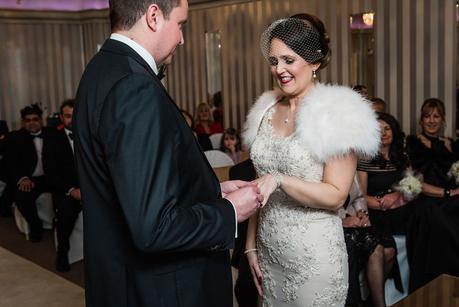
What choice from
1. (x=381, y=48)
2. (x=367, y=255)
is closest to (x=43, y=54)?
(x=381, y=48)

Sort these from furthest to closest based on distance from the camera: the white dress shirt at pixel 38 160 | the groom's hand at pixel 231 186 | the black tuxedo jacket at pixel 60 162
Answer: the white dress shirt at pixel 38 160, the black tuxedo jacket at pixel 60 162, the groom's hand at pixel 231 186

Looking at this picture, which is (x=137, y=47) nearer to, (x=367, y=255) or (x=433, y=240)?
(x=367, y=255)

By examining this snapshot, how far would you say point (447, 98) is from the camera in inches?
231

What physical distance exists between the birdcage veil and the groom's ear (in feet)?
2.54

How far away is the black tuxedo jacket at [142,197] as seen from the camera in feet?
4.01

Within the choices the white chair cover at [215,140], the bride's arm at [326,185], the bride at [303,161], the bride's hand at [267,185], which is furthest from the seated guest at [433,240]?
the white chair cover at [215,140]

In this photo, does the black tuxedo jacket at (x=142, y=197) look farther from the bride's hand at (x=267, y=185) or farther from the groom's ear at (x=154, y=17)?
the bride's hand at (x=267, y=185)

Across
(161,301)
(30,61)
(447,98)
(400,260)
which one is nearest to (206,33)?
(30,61)

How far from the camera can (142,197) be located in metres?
1.22

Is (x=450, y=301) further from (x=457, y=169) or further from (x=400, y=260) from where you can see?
(x=457, y=169)

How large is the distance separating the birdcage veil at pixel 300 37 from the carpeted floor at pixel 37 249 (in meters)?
3.11

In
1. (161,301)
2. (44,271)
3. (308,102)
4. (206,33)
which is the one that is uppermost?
(206,33)

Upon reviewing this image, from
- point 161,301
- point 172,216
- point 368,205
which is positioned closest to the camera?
point 172,216

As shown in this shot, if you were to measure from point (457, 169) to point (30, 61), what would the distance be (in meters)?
8.01
